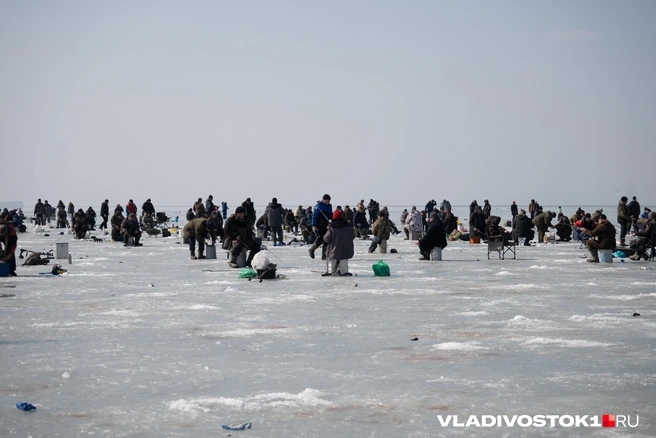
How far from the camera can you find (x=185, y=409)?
6.86 metres

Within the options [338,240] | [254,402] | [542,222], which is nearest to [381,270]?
[338,240]

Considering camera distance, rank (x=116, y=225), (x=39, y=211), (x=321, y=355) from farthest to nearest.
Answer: (x=39, y=211), (x=116, y=225), (x=321, y=355)

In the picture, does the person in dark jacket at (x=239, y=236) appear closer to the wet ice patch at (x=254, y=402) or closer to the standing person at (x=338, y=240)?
the standing person at (x=338, y=240)

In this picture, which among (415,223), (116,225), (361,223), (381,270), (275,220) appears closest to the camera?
(381,270)

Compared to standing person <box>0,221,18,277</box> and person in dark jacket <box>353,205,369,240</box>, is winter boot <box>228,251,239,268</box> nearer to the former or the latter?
standing person <box>0,221,18,277</box>

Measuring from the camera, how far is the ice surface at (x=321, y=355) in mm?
6641

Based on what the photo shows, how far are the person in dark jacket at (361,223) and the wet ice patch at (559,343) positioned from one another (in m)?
26.4

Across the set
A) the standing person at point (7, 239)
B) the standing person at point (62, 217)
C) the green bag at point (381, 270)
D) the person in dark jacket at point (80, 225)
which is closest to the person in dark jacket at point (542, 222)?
the green bag at point (381, 270)

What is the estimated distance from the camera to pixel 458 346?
970 centimetres

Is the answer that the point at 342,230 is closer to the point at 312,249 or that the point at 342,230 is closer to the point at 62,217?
the point at 312,249

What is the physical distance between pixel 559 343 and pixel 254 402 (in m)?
4.45

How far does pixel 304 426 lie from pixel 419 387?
166cm

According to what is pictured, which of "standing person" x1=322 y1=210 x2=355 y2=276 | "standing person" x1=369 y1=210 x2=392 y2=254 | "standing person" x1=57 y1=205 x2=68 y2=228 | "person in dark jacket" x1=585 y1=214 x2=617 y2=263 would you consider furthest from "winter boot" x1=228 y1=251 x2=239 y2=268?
"standing person" x1=57 y1=205 x2=68 y2=228

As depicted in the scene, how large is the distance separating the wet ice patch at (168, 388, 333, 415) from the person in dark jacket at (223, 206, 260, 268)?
1413 centimetres
